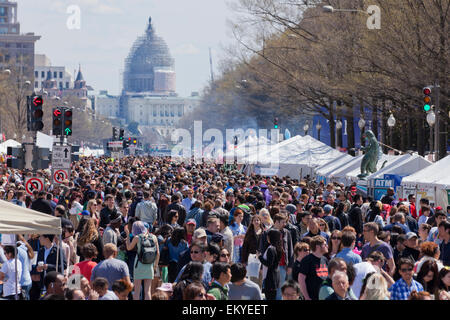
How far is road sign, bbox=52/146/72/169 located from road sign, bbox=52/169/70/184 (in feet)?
2.99

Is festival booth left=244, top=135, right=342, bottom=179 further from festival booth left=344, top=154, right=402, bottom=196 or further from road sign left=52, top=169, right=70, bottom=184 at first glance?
road sign left=52, top=169, right=70, bottom=184

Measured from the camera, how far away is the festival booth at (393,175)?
2458 cm

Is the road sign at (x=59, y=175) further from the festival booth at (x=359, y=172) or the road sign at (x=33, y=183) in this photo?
the festival booth at (x=359, y=172)

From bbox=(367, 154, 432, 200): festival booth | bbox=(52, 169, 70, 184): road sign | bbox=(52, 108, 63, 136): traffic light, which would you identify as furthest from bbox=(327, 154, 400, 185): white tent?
bbox=(52, 108, 63, 136): traffic light

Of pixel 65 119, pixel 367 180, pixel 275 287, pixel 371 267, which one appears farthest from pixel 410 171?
pixel 371 267

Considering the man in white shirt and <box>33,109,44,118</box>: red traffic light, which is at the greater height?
<box>33,109,44,118</box>: red traffic light

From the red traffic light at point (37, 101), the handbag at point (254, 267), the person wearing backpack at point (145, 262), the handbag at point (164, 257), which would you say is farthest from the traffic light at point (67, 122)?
the handbag at point (254, 267)

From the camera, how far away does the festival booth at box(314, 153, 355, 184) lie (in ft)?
106

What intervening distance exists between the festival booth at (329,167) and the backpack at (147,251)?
19.5 m

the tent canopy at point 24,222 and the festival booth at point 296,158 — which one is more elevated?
the festival booth at point 296,158

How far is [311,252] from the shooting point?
10.8 metres

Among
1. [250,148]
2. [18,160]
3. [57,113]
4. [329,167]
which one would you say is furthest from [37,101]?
[250,148]

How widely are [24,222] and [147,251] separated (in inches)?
97.3

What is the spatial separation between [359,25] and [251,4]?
1001 cm
